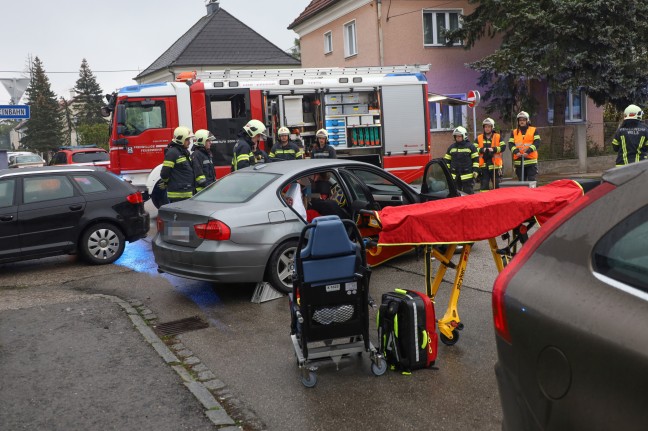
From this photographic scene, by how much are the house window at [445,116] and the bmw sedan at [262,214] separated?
17261mm

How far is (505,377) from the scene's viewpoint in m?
2.58

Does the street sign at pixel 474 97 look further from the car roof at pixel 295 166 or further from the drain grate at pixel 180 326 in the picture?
the drain grate at pixel 180 326

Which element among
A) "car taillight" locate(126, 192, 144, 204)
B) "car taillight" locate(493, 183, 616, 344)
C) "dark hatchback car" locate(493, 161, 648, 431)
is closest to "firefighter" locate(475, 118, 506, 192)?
"car taillight" locate(126, 192, 144, 204)

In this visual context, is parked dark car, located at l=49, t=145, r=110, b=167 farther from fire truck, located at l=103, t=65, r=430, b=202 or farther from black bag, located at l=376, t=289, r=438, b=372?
black bag, located at l=376, t=289, r=438, b=372

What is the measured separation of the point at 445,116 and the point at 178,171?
1656 cm

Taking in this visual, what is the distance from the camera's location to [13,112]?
1388 centimetres

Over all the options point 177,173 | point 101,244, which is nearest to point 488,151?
point 177,173

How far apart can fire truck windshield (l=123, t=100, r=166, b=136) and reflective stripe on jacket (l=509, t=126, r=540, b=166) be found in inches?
303

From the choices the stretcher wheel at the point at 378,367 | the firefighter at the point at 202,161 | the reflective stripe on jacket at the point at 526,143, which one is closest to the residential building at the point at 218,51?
the reflective stripe on jacket at the point at 526,143

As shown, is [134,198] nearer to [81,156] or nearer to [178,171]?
[178,171]

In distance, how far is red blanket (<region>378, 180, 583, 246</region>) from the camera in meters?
4.81

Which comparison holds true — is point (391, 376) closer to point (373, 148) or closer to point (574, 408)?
point (574, 408)

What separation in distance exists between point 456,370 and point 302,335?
118cm

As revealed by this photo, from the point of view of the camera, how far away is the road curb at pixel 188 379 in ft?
14.3
